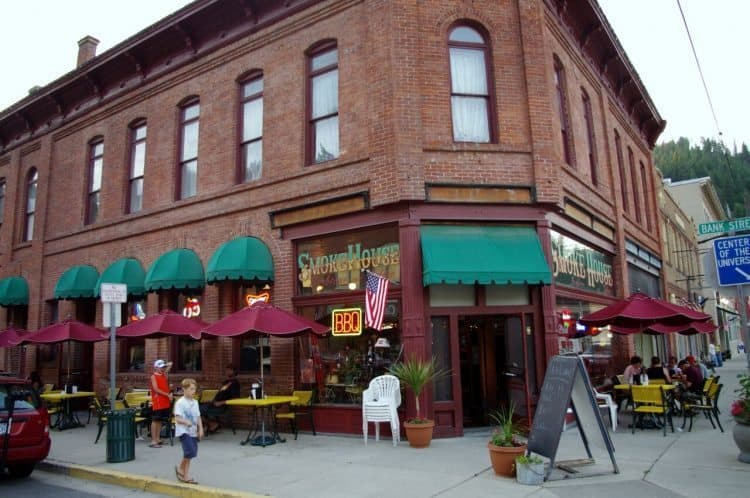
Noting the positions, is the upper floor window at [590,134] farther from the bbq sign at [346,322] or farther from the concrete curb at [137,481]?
the concrete curb at [137,481]

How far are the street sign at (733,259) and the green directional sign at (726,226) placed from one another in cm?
70

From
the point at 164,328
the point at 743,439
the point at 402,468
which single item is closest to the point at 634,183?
the point at 743,439

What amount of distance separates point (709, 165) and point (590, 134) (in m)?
102

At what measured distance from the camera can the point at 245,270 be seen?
13.0 m

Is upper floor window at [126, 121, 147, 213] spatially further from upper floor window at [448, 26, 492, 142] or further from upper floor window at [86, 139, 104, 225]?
upper floor window at [448, 26, 492, 142]

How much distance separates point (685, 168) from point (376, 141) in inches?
4166

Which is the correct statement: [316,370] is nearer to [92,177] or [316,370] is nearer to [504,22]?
[504,22]

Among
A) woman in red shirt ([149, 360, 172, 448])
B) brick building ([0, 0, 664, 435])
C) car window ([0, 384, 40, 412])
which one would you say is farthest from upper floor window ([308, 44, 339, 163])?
car window ([0, 384, 40, 412])

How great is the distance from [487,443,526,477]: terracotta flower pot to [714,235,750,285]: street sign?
390 cm

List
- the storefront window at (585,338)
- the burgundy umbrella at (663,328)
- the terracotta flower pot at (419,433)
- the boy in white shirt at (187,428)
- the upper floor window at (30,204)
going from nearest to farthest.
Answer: the boy in white shirt at (187,428), the terracotta flower pot at (419,433), the storefront window at (585,338), the burgundy umbrella at (663,328), the upper floor window at (30,204)

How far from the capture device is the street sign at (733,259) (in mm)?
8219

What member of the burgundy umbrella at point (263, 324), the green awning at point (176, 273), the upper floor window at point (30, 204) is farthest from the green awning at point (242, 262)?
the upper floor window at point (30, 204)

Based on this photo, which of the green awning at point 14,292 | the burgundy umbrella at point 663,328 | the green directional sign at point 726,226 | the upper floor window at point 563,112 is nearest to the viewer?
the green directional sign at point 726,226

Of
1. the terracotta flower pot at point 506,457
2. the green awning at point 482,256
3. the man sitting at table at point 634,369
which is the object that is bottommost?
the terracotta flower pot at point 506,457
